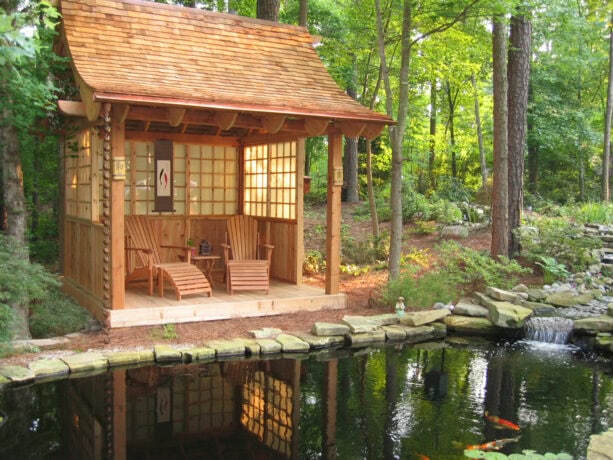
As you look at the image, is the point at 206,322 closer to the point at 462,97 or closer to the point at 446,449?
the point at 446,449

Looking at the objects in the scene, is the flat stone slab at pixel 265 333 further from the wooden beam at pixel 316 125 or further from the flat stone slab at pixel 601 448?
the flat stone slab at pixel 601 448

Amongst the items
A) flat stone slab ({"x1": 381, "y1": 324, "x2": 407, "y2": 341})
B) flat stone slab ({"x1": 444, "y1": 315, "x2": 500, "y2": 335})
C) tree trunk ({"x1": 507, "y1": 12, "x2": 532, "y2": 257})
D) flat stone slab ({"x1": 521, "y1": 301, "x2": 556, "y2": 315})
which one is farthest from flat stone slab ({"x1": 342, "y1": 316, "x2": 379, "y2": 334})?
tree trunk ({"x1": 507, "y1": 12, "x2": 532, "y2": 257})

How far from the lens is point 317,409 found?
215 inches

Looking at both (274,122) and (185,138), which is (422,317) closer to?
(274,122)

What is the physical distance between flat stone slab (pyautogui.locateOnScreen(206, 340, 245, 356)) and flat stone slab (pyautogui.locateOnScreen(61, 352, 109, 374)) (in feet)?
3.82

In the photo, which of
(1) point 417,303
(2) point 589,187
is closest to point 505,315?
(1) point 417,303

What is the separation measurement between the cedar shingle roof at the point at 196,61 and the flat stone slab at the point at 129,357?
270cm

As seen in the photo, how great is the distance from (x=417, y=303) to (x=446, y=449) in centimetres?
430

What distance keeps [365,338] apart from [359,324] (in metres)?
0.22

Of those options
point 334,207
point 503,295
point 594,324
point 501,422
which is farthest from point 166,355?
point 594,324

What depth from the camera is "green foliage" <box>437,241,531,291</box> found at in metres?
9.48

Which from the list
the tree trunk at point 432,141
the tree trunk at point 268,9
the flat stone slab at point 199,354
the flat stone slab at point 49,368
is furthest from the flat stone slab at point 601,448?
the tree trunk at point 432,141

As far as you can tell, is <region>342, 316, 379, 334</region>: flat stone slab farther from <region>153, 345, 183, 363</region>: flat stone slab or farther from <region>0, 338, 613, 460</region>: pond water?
<region>153, 345, 183, 363</region>: flat stone slab

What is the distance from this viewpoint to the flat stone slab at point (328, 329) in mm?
7492
